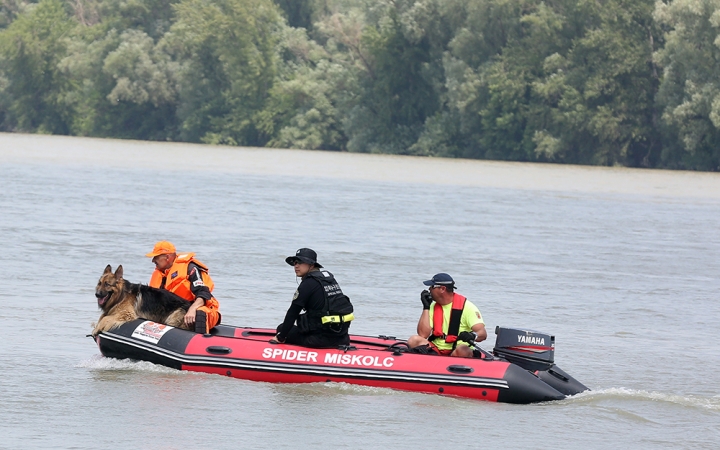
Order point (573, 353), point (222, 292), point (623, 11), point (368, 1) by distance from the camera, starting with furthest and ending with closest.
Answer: point (368, 1) → point (623, 11) → point (222, 292) → point (573, 353)

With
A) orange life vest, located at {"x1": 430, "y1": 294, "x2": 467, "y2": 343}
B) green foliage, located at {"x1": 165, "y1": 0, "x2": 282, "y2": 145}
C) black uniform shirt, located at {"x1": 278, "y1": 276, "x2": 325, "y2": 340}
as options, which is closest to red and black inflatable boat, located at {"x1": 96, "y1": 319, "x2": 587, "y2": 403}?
orange life vest, located at {"x1": 430, "y1": 294, "x2": 467, "y2": 343}

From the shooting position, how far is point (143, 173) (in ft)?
139

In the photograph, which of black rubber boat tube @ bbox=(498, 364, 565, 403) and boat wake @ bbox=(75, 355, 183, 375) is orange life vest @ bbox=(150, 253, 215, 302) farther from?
black rubber boat tube @ bbox=(498, 364, 565, 403)

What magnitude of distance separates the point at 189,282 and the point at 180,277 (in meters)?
0.09

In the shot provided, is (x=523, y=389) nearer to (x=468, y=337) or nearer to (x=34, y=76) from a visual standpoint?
(x=468, y=337)

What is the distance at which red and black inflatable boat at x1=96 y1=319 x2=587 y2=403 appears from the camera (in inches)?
435

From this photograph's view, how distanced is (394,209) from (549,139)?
26.3 meters

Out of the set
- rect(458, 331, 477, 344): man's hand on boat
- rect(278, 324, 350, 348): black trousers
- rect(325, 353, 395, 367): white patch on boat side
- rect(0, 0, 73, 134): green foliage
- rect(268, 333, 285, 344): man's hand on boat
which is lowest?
rect(325, 353, 395, 367): white patch on boat side

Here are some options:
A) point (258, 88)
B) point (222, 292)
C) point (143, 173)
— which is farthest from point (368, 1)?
point (222, 292)

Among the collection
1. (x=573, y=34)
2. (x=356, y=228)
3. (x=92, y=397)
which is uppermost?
(x=573, y=34)

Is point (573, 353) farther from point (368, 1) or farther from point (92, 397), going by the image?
point (368, 1)

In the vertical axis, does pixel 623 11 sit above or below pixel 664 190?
above

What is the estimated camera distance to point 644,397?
11.5 metres

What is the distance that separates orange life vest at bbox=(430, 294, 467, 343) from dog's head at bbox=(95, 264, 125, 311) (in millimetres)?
2832
